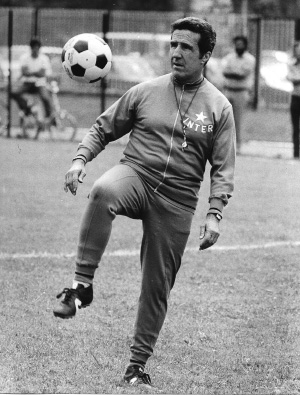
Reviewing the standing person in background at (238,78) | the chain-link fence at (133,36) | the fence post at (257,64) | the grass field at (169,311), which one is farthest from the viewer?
the chain-link fence at (133,36)

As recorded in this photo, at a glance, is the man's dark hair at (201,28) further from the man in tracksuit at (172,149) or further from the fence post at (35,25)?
the fence post at (35,25)

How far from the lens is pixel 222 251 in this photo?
9977mm

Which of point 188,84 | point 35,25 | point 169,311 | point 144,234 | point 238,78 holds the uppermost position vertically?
point 188,84

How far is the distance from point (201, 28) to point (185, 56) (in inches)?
7.4

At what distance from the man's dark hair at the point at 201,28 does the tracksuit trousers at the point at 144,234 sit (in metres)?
0.84

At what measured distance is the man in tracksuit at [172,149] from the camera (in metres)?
5.58

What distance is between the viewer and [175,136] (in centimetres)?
559

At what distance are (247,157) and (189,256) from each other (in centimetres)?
A: 903

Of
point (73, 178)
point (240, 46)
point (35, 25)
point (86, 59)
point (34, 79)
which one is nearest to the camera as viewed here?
point (73, 178)

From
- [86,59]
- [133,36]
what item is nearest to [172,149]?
[86,59]

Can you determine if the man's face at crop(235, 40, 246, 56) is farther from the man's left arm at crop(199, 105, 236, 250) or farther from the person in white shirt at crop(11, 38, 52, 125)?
the man's left arm at crop(199, 105, 236, 250)

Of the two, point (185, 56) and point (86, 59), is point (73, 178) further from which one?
point (86, 59)

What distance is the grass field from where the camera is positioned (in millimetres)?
6055

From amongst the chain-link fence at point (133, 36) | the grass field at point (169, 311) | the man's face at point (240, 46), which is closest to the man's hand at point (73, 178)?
the grass field at point (169, 311)
